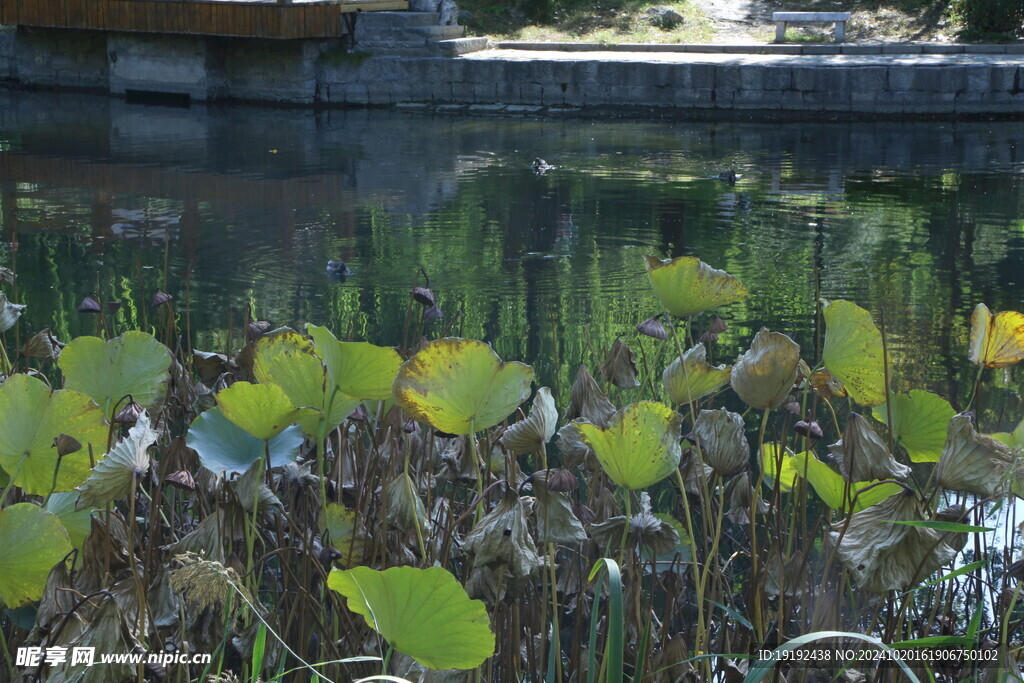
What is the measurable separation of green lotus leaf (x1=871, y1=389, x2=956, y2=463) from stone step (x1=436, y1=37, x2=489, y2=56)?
1390cm

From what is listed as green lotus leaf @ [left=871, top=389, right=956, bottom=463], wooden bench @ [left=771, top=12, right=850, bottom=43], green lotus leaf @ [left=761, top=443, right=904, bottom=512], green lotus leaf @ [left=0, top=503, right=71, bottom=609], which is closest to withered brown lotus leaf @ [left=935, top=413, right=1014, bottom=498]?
green lotus leaf @ [left=761, top=443, right=904, bottom=512]

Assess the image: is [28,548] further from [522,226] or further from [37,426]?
[522,226]

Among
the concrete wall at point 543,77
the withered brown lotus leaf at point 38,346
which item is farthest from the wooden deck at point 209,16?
→ the withered brown lotus leaf at point 38,346

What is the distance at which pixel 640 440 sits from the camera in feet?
5.50

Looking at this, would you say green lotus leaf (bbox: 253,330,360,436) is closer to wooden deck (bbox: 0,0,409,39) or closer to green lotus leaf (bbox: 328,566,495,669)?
green lotus leaf (bbox: 328,566,495,669)

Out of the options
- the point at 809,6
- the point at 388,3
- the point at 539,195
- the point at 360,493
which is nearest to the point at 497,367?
the point at 360,493

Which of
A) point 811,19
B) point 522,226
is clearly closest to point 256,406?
point 522,226

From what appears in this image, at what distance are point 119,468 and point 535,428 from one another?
609 mm

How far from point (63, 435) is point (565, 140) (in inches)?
431

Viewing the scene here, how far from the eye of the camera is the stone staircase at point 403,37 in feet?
50.9

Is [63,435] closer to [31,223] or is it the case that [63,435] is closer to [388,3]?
[31,223]

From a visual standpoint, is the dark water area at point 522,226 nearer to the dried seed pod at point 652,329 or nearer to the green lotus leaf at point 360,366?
the dried seed pod at point 652,329

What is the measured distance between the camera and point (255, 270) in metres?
6.49

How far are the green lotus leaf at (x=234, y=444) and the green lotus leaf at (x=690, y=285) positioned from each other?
0.64 m
